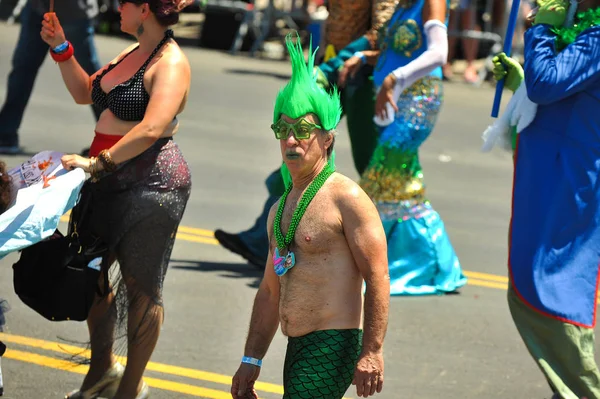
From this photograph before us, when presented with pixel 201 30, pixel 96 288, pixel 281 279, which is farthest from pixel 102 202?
pixel 201 30

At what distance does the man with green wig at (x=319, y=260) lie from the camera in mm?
3674

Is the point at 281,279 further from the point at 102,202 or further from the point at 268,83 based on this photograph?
the point at 268,83

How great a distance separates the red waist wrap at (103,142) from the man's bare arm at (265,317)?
109 centimetres

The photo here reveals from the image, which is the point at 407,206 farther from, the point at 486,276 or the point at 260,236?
the point at 486,276

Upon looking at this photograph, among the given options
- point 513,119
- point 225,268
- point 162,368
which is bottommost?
point 225,268

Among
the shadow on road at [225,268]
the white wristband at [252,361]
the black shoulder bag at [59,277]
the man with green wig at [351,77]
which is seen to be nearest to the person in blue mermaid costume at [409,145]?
the man with green wig at [351,77]

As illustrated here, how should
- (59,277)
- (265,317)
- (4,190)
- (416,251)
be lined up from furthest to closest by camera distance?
(416,251) < (59,277) < (4,190) < (265,317)

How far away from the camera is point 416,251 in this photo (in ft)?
22.4

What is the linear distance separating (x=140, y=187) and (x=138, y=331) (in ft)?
1.99

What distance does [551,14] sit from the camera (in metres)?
4.70

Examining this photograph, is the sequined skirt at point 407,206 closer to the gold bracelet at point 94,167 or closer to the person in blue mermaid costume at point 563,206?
the person in blue mermaid costume at point 563,206

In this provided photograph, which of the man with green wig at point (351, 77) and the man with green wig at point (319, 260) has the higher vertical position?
the man with green wig at point (319, 260)

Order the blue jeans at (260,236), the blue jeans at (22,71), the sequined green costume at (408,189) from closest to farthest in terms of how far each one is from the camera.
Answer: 1. the sequined green costume at (408,189)
2. the blue jeans at (260,236)
3. the blue jeans at (22,71)

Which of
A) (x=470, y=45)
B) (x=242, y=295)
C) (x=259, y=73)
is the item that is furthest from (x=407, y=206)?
(x=470, y=45)
